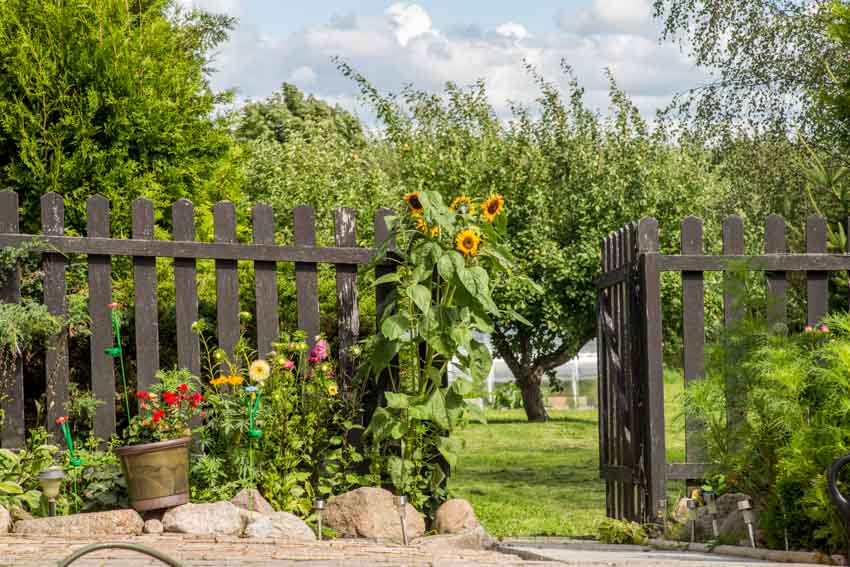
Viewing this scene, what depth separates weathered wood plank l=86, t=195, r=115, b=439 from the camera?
5.82 m

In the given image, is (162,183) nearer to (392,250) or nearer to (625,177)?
(392,250)

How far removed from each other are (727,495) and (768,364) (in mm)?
1121

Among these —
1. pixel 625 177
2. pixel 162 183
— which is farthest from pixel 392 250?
pixel 625 177

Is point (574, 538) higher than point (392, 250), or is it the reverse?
point (392, 250)

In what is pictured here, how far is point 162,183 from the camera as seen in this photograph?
7074 millimetres

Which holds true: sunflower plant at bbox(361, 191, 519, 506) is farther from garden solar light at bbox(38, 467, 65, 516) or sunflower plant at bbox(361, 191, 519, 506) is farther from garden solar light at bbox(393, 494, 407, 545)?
garden solar light at bbox(38, 467, 65, 516)

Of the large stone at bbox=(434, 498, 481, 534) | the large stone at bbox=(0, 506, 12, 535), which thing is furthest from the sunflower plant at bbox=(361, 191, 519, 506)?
the large stone at bbox=(0, 506, 12, 535)

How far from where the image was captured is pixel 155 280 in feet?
19.5

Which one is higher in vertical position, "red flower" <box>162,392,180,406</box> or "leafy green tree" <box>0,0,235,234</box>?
"leafy green tree" <box>0,0,235,234</box>

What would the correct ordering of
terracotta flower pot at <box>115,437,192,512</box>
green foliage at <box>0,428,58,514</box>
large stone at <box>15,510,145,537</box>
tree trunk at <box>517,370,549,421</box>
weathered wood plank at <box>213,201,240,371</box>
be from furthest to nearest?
tree trunk at <box>517,370,549,421</box> → weathered wood plank at <box>213,201,240,371</box> → green foliage at <box>0,428,58,514</box> → terracotta flower pot at <box>115,437,192,512</box> → large stone at <box>15,510,145,537</box>

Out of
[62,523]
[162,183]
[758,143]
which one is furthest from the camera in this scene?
[758,143]

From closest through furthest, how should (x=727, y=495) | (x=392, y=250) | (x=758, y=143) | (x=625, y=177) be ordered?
(x=727, y=495) → (x=392, y=250) → (x=625, y=177) → (x=758, y=143)

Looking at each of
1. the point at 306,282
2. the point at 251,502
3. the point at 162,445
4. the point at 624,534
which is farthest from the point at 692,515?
the point at 162,445

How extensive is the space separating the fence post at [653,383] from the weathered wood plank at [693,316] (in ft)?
0.58
